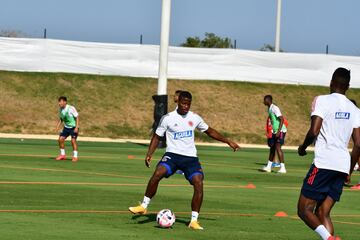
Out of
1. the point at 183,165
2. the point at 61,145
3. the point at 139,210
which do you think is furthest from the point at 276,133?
the point at 183,165

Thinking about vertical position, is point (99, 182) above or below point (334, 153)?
below

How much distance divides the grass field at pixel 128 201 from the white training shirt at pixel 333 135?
2816 mm

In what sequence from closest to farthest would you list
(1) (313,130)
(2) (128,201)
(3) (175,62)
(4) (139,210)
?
(1) (313,130)
(4) (139,210)
(2) (128,201)
(3) (175,62)

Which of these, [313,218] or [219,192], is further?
[219,192]

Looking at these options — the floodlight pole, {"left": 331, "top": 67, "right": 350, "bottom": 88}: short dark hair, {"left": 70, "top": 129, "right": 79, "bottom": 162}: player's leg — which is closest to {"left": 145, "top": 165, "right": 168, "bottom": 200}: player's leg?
{"left": 331, "top": 67, "right": 350, "bottom": 88}: short dark hair

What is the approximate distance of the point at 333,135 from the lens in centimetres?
1204

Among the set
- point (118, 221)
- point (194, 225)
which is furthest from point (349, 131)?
point (118, 221)

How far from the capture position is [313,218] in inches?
471

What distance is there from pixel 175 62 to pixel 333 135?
139 feet

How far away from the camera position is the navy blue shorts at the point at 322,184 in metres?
12.0

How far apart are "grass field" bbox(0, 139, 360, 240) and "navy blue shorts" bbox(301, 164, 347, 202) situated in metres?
2.57

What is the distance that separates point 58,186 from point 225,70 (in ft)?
114

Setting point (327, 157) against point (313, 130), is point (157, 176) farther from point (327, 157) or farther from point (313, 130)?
point (313, 130)

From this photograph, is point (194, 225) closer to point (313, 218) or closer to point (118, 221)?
point (118, 221)
